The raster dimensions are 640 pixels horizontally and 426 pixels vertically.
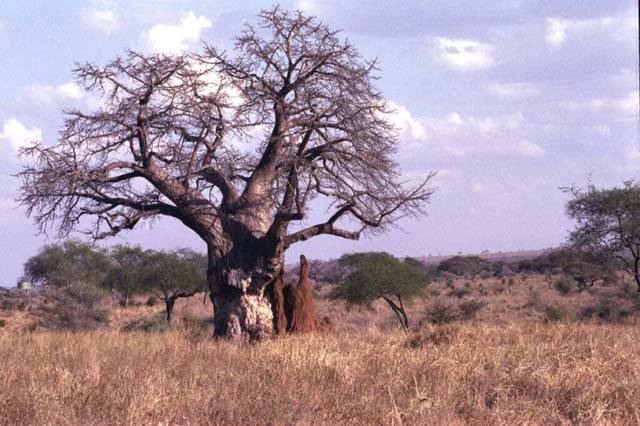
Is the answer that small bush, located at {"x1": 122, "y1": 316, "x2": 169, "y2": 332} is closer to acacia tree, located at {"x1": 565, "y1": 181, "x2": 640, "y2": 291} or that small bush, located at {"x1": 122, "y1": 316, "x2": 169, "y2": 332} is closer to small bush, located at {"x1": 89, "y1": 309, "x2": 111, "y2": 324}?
small bush, located at {"x1": 89, "y1": 309, "x2": 111, "y2": 324}

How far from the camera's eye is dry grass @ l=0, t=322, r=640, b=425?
241 inches

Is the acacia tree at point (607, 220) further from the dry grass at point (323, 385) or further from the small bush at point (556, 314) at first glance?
the dry grass at point (323, 385)

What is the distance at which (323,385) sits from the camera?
722cm

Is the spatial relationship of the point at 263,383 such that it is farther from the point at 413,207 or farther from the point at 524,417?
the point at 413,207

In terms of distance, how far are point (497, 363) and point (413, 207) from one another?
519 cm

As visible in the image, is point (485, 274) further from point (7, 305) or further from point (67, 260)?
point (7, 305)

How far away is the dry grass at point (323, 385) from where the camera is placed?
613 cm

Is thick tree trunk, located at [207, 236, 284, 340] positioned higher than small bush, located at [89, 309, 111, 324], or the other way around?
thick tree trunk, located at [207, 236, 284, 340]

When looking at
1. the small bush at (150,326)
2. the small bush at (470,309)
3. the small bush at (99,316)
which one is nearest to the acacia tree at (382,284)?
the small bush at (470,309)

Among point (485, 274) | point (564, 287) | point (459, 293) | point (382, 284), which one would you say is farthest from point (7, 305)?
point (485, 274)

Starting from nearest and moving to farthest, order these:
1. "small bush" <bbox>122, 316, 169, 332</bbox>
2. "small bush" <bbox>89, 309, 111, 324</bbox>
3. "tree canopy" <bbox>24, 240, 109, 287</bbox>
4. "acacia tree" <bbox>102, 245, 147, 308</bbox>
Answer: "small bush" <bbox>122, 316, 169, 332</bbox> → "small bush" <bbox>89, 309, 111, 324</bbox> → "acacia tree" <bbox>102, 245, 147, 308</bbox> → "tree canopy" <bbox>24, 240, 109, 287</bbox>

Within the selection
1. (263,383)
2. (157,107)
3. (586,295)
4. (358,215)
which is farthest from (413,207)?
(586,295)

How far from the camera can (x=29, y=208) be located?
12.9m

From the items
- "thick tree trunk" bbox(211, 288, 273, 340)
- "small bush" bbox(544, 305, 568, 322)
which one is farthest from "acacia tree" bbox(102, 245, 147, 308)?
"thick tree trunk" bbox(211, 288, 273, 340)
